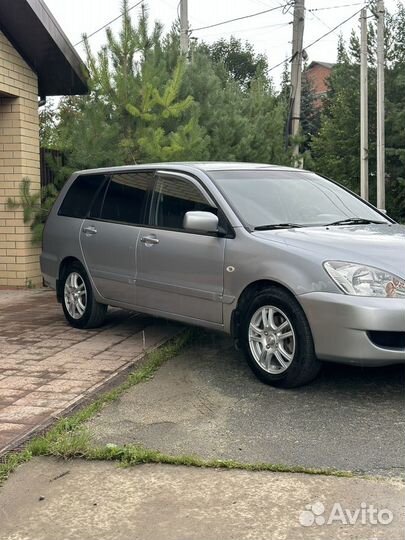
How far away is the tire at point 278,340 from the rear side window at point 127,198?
1852 mm

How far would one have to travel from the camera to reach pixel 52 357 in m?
6.01

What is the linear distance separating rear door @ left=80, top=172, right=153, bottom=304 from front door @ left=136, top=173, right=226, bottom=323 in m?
0.16

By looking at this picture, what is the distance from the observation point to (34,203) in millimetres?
10297

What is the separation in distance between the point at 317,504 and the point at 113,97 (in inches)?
302

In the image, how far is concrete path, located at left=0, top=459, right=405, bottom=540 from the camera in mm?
2998

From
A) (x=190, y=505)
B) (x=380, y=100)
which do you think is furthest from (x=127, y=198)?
(x=380, y=100)

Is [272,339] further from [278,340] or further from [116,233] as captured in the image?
[116,233]

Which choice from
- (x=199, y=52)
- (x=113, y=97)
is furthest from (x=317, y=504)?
(x=199, y=52)

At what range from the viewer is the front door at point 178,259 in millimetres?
5523

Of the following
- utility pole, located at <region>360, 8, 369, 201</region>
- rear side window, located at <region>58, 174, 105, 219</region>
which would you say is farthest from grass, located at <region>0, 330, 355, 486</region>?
utility pole, located at <region>360, 8, 369, 201</region>

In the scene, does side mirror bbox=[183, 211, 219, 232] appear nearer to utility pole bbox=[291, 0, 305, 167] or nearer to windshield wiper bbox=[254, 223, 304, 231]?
windshield wiper bbox=[254, 223, 304, 231]

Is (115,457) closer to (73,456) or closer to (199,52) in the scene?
(73,456)

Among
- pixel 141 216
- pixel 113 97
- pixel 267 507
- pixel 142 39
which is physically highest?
pixel 142 39

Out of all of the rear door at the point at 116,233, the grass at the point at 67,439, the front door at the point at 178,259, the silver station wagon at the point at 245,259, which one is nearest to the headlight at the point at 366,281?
the silver station wagon at the point at 245,259
